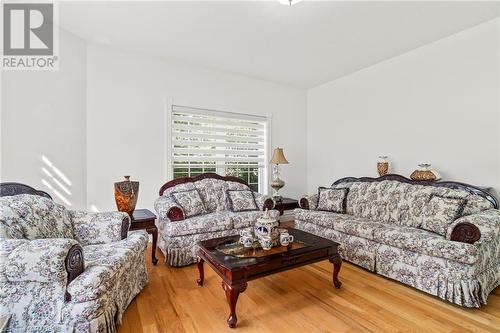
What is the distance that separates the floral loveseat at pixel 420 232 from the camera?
199 cm

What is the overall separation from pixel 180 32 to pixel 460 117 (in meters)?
3.59

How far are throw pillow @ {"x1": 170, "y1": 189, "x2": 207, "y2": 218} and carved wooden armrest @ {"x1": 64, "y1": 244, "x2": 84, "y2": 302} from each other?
154cm

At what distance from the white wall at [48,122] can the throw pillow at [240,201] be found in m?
1.92

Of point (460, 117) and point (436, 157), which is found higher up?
point (460, 117)

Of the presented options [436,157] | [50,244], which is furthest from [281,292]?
[436,157]

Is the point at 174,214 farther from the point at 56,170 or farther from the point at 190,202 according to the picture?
the point at 56,170

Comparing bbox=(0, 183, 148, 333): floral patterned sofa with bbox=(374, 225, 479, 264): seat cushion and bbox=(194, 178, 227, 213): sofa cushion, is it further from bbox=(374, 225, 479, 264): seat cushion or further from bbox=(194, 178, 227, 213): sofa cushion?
bbox=(374, 225, 479, 264): seat cushion

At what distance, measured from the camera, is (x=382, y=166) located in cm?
362

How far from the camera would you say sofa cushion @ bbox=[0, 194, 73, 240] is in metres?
1.69

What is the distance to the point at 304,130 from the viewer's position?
5188 mm

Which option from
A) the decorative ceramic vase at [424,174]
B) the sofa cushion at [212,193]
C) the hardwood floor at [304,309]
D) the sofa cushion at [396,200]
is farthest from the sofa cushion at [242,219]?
the decorative ceramic vase at [424,174]

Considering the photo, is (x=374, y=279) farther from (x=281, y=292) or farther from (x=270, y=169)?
(x=270, y=169)

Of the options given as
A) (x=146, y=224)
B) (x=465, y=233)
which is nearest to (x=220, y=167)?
(x=146, y=224)

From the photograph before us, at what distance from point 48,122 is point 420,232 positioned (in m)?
4.21
